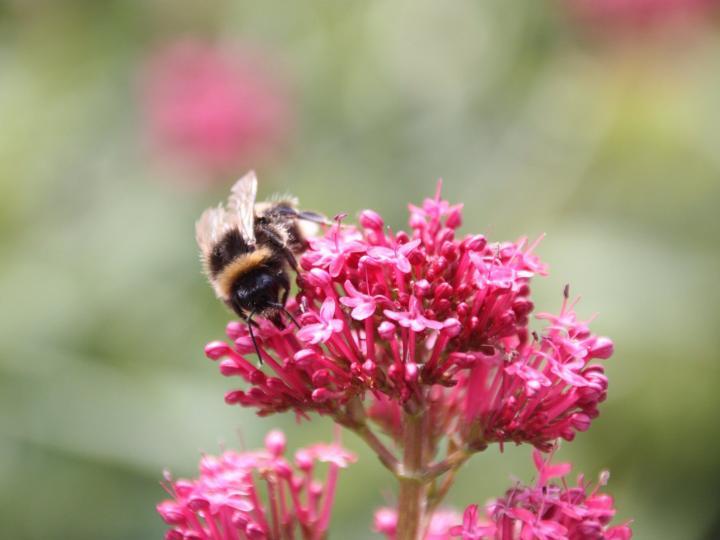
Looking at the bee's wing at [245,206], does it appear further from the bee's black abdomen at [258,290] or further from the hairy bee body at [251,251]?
the bee's black abdomen at [258,290]

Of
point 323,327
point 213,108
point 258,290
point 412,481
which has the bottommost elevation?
point 412,481

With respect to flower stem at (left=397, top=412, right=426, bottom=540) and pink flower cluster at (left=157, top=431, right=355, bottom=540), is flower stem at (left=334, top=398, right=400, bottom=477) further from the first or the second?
pink flower cluster at (left=157, top=431, right=355, bottom=540)

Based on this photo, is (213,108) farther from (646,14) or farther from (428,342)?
(428,342)

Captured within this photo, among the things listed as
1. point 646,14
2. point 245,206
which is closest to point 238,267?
point 245,206

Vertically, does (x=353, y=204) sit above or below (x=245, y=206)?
above

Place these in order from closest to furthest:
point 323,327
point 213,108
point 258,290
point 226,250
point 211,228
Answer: point 323,327, point 258,290, point 226,250, point 211,228, point 213,108

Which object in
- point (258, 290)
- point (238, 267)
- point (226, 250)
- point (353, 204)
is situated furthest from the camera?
point (353, 204)

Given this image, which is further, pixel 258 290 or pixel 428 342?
pixel 258 290
